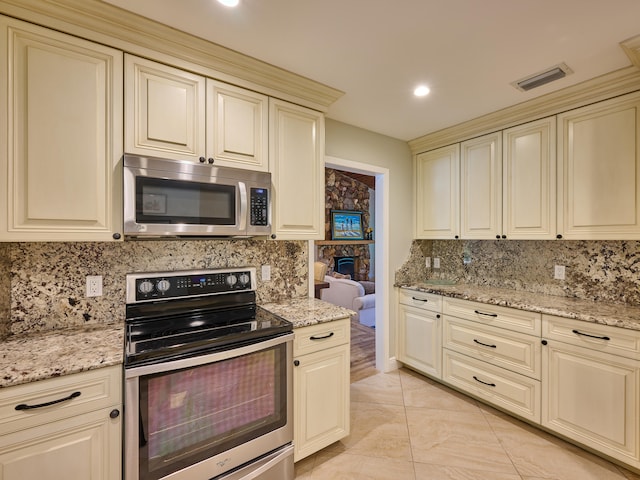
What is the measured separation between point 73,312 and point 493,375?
9.64 ft

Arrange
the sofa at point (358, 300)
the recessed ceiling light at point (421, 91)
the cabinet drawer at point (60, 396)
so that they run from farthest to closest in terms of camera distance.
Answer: the sofa at point (358, 300) → the recessed ceiling light at point (421, 91) → the cabinet drawer at point (60, 396)

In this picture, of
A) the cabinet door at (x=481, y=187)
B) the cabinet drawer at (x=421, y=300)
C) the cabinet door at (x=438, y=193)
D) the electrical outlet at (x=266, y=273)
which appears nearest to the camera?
the electrical outlet at (x=266, y=273)

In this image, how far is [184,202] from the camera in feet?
5.41

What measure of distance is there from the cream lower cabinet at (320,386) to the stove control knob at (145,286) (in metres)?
0.87

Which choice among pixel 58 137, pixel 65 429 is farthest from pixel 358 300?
pixel 58 137

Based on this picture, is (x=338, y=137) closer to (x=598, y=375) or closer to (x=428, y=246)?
(x=428, y=246)

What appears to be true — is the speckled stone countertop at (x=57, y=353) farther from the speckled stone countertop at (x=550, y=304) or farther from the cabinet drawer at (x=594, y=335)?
the cabinet drawer at (x=594, y=335)

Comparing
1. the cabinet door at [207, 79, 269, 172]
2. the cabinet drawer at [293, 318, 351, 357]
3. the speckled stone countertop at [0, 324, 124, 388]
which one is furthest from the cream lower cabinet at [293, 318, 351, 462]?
the cabinet door at [207, 79, 269, 172]

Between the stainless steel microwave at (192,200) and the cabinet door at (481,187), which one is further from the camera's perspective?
the cabinet door at (481,187)

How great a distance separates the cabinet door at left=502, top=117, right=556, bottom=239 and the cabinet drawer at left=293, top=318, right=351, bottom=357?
1.72 metres

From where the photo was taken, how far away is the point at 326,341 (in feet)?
6.19

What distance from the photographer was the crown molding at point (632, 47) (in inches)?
62.7

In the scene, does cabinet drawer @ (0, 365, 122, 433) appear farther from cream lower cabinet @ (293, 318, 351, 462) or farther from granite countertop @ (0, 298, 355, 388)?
cream lower cabinet @ (293, 318, 351, 462)

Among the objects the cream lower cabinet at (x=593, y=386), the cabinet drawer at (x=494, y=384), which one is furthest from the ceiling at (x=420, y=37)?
the cabinet drawer at (x=494, y=384)
